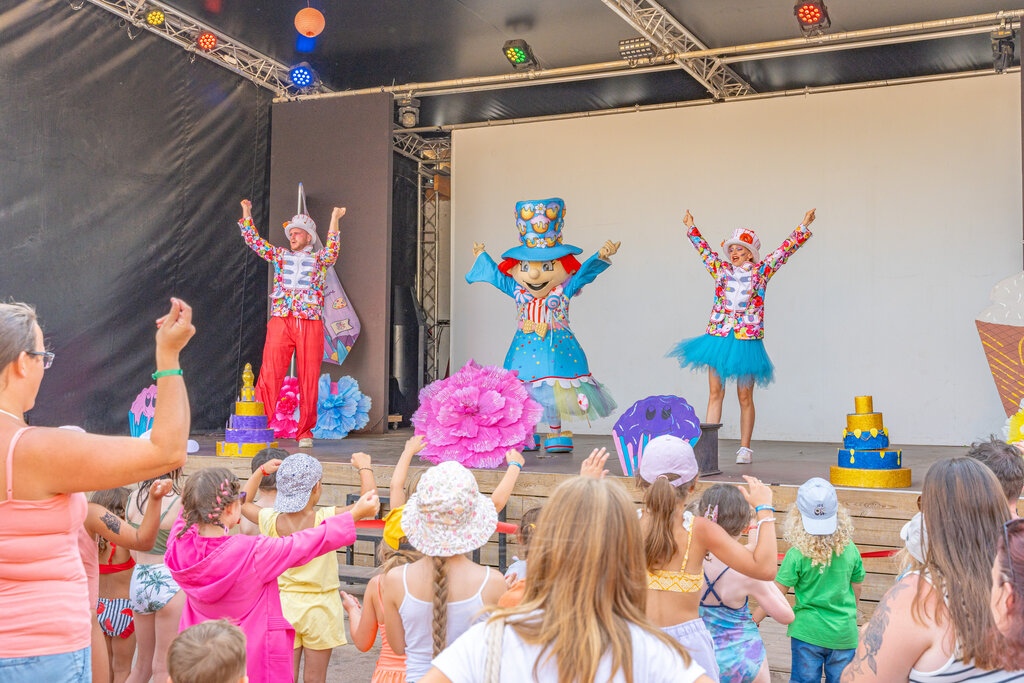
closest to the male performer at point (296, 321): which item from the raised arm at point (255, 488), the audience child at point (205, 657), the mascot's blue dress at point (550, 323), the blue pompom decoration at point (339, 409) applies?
the blue pompom decoration at point (339, 409)

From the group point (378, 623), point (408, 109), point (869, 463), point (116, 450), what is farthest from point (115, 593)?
point (408, 109)

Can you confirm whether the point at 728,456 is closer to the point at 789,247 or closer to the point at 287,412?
the point at 789,247

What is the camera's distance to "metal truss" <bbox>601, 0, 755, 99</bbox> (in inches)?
279

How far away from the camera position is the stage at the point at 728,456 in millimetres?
5270

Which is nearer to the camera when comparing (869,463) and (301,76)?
(869,463)

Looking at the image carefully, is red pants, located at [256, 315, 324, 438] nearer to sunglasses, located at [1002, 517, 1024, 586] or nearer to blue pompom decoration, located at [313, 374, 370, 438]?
blue pompom decoration, located at [313, 374, 370, 438]

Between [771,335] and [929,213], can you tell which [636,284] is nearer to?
[771,335]

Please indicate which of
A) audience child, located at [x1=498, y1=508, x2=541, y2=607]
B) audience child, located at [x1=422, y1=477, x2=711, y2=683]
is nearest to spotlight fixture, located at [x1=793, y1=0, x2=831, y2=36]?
audience child, located at [x1=498, y1=508, x2=541, y2=607]

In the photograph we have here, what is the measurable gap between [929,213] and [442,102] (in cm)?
469

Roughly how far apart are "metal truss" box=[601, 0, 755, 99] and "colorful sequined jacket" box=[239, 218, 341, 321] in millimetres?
2835

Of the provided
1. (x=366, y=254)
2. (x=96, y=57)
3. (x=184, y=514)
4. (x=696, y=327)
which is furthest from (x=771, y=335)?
(x=184, y=514)

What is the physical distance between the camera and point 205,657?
175 centimetres

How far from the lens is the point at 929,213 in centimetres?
802

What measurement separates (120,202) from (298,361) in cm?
185
